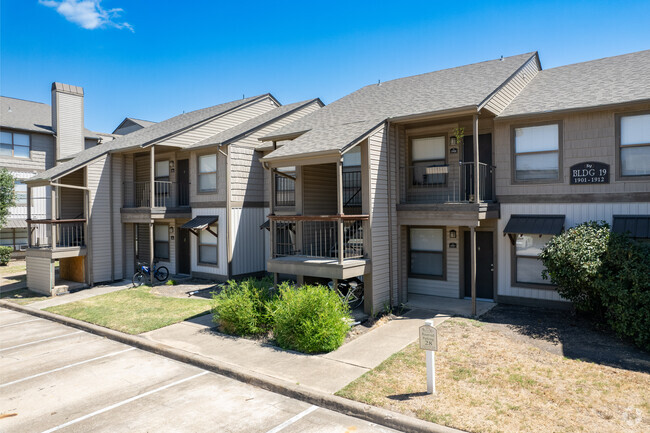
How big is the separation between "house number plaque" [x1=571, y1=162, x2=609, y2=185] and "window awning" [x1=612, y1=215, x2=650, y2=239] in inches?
41.7

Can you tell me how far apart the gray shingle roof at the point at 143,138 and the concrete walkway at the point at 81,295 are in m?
4.51

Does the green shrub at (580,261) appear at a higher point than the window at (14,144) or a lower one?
lower

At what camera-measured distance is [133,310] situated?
13.2m

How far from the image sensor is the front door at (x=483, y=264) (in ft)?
41.7

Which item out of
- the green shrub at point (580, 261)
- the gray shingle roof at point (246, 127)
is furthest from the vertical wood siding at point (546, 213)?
the gray shingle roof at point (246, 127)

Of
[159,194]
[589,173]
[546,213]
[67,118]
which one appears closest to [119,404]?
[546,213]

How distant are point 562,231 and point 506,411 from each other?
6.57m

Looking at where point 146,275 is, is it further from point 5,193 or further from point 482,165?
→ point 482,165

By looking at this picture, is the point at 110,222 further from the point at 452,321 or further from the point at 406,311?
the point at 452,321

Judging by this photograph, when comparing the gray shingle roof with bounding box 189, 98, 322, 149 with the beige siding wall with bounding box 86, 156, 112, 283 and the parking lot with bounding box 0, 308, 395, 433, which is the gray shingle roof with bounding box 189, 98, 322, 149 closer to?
the beige siding wall with bounding box 86, 156, 112, 283

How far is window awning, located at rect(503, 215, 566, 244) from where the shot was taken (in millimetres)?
10992

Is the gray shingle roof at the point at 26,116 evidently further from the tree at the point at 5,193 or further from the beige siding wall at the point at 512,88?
the beige siding wall at the point at 512,88

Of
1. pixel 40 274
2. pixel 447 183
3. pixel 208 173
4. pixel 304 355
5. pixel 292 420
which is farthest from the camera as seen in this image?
pixel 208 173

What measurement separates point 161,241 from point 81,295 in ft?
14.2
